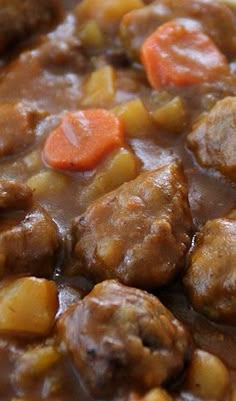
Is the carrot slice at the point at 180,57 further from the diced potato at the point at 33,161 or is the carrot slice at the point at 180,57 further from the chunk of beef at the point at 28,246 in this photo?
the chunk of beef at the point at 28,246

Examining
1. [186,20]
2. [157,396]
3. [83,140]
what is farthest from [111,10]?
[157,396]

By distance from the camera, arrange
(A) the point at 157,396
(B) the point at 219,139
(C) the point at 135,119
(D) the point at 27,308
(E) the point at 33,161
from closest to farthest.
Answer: (A) the point at 157,396, (D) the point at 27,308, (B) the point at 219,139, (E) the point at 33,161, (C) the point at 135,119

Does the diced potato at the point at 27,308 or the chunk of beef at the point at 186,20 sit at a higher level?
the diced potato at the point at 27,308

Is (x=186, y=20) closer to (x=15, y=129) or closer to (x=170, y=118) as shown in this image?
(x=170, y=118)

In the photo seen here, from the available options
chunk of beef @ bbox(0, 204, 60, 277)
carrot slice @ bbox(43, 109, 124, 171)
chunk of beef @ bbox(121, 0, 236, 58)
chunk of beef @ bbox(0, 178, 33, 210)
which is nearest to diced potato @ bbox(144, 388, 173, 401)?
chunk of beef @ bbox(0, 204, 60, 277)

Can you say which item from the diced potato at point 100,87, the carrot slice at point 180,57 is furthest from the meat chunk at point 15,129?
the carrot slice at point 180,57

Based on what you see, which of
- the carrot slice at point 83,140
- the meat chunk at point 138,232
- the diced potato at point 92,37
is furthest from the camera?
the diced potato at point 92,37

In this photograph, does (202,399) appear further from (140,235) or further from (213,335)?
(140,235)
